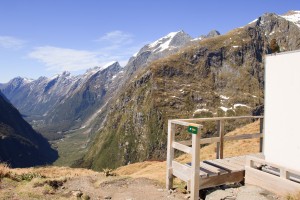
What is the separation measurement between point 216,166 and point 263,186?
226 cm

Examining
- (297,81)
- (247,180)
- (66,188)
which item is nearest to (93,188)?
(66,188)

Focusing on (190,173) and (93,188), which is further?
(93,188)

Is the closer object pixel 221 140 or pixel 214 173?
pixel 214 173

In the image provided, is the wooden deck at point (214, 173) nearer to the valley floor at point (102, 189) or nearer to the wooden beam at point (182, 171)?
the wooden beam at point (182, 171)

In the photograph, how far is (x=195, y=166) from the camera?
12203 mm

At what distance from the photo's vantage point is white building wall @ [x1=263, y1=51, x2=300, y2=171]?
12234 millimetres

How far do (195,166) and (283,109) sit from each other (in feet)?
14.3

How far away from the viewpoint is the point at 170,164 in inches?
557

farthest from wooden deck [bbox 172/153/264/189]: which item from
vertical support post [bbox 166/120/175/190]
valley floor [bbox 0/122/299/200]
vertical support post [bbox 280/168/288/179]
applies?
vertical support post [bbox 280/168/288/179]

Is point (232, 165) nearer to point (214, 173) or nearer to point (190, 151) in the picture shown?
point (214, 173)

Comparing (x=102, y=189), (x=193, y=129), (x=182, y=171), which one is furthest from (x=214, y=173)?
(x=102, y=189)

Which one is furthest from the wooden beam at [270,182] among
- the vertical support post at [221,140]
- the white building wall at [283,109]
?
the vertical support post at [221,140]

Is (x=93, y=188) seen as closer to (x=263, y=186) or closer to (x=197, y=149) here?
(x=197, y=149)

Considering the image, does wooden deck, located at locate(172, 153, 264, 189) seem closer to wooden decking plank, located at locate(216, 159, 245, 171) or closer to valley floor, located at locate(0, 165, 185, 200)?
wooden decking plank, located at locate(216, 159, 245, 171)
